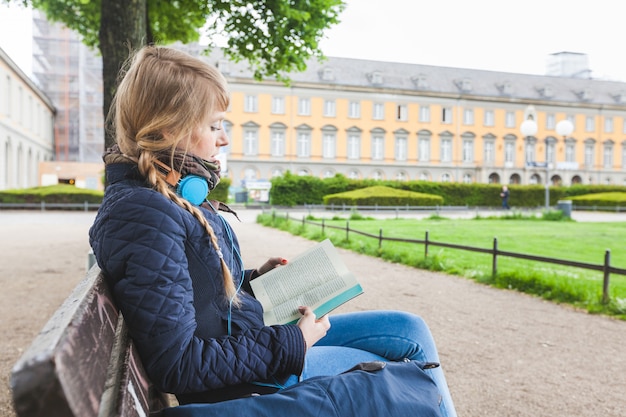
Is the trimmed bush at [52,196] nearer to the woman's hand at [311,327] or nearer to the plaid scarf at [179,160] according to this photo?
the plaid scarf at [179,160]

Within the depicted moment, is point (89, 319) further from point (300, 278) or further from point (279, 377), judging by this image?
point (300, 278)

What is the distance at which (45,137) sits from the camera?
46.2 m

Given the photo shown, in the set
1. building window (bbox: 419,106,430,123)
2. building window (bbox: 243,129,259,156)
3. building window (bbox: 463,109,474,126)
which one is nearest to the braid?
building window (bbox: 243,129,259,156)

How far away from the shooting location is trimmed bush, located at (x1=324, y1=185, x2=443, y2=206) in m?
Result: 30.5

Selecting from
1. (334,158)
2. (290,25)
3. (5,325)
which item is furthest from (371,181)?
(5,325)

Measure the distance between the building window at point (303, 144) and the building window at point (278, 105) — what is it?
2.57 metres

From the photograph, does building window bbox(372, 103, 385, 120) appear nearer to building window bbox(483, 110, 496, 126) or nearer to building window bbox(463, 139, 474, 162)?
building window bbox(463, 139, 474, 162)

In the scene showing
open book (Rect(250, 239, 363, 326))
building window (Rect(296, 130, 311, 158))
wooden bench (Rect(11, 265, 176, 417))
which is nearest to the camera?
wooden bench (Rect(11, 265, 176, 417))

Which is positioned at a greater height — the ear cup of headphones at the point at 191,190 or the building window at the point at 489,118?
the building window at the point at 489,118

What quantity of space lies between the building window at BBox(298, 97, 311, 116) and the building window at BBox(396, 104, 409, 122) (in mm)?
8577

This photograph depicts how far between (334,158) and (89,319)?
5044 cm

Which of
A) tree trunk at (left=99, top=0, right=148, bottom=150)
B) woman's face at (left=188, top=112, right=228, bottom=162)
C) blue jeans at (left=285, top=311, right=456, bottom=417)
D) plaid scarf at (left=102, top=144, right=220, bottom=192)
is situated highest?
tree trunk at (left=99, top=0, right=148, bottom=150)

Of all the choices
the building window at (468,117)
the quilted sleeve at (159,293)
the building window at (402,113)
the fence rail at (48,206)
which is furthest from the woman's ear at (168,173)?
the building window at (468,117)

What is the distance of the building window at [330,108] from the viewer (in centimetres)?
5058
